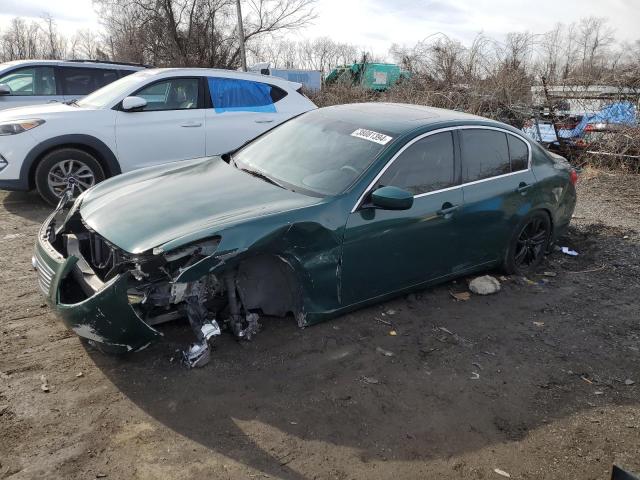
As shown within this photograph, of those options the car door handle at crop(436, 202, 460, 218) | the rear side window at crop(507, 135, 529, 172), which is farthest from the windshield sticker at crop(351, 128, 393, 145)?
the rear side window at crop(507, 135, 529, 172)

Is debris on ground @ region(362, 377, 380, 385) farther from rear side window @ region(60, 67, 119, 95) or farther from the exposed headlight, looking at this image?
rear side window @ region(60, 67, 119, 95)

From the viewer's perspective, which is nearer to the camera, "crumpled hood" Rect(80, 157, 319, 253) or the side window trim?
"crumpled hood" Rect(80, 157, 319, 253)

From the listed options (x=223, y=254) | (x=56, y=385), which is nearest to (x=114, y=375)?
(x=56, y=385)

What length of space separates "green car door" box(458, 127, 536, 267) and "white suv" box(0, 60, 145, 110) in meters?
7.17

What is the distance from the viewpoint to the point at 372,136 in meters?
4.10

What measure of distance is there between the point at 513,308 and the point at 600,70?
9.05 metres

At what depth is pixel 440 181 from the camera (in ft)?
13.9

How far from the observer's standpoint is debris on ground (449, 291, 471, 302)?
4.63 m

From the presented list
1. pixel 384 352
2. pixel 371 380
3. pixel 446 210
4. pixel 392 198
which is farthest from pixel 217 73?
pixel 371 380

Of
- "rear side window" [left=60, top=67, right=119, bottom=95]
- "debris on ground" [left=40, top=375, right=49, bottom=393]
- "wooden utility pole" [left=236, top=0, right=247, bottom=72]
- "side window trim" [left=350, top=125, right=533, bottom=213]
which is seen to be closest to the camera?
"debris on ground" [left=40, top=375, right=49, bottom=393]

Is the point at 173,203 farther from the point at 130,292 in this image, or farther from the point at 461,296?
the point at 461,296

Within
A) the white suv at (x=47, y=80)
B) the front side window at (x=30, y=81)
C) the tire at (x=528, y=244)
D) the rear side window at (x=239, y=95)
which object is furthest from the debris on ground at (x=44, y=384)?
the front side window at (x=30, y=81)

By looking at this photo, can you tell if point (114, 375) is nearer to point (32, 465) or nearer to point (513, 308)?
point (32, 465)

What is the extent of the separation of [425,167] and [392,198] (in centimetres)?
68
